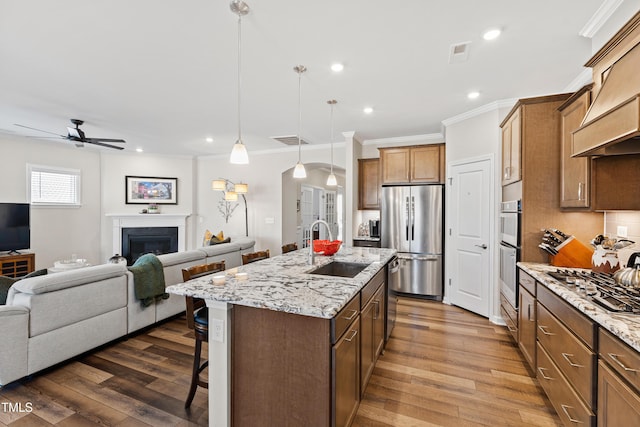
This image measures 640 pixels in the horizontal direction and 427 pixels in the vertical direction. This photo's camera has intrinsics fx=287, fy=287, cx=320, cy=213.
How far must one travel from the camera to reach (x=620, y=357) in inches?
48.3

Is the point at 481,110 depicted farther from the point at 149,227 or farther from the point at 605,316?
the point at 149,227

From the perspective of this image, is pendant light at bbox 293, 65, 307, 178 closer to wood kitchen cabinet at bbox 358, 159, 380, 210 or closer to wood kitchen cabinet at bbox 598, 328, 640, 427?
wood kitchen cabinet at bbox 358, 159, 380, 210

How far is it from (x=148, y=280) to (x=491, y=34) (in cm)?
392

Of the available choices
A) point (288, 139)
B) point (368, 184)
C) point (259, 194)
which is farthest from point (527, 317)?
point (259, 194)

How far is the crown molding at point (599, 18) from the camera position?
1844mm

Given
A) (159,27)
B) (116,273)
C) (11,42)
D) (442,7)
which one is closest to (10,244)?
(116,273)

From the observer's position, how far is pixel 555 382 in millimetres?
1849

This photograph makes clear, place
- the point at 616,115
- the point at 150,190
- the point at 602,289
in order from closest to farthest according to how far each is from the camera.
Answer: the point at 616,115 → the point at 602,289 → the point at 150,190

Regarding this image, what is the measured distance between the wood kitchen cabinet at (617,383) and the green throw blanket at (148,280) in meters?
3.67

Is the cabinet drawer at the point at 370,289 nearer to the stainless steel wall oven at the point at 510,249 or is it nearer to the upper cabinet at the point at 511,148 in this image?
the stainless steel wall oven at the point at 510,249

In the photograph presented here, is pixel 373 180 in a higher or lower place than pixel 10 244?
higher

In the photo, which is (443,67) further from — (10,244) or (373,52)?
(10,244)

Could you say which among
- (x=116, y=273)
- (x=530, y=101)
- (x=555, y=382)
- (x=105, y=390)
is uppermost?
(x=530, y=101)

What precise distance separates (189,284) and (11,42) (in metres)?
2.49
